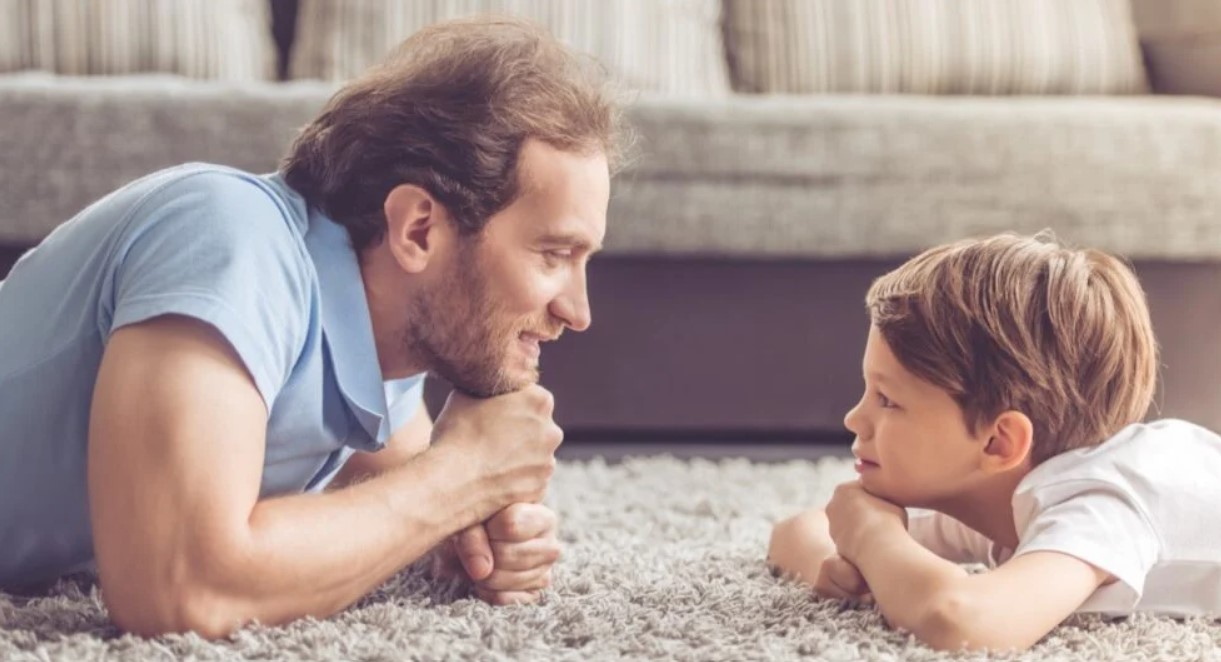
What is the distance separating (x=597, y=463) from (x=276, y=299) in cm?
90

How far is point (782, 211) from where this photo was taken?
1959mm

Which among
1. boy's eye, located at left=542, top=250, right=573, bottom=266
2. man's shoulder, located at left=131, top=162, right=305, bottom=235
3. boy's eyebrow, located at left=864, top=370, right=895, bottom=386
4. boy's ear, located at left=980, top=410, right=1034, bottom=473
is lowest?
boy's ear, located at left=980, top=410, right=1034, bottom=473

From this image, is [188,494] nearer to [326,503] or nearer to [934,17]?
[326,503]

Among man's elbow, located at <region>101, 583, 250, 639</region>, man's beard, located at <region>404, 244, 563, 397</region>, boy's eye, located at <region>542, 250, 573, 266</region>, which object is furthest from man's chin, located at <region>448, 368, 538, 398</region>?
man's elbow, located at <region>101, 583, 250, 639</region>

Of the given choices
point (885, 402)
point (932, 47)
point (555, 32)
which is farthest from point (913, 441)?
point (932, 47)

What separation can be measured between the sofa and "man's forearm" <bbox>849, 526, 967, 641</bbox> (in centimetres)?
87

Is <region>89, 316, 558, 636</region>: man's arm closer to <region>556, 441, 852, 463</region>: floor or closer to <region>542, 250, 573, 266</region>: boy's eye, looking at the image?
<region>542, 250, 573, 266</region>: boy's eye

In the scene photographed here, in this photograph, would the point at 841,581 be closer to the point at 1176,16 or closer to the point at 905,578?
the point at 905,578

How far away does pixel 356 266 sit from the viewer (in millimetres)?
1161

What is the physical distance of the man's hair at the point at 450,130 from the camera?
1177 mm

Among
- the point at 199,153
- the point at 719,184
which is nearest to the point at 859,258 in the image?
the point at 719,184

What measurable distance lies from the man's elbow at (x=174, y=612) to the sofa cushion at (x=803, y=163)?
0.98 meters

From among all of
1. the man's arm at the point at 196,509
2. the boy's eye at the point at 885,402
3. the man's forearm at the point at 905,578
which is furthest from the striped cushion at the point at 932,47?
the man's arm at the point at 196,509

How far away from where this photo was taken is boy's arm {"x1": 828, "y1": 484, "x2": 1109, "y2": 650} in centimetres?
104
